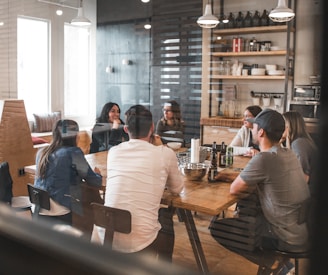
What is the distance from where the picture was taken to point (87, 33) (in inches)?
99.0

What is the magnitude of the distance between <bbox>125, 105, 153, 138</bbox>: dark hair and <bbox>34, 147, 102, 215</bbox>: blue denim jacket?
1.07 feet

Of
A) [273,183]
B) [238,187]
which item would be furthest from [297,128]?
[238,187]

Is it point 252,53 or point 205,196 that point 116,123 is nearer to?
point 205,196

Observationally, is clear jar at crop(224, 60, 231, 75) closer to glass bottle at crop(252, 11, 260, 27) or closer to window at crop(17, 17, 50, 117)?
glass bottle at crop(252, 11, 260, 27)

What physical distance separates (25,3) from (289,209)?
219 centimetres

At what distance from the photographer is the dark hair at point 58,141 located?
199cm

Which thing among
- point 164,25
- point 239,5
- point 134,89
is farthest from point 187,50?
point 239,5

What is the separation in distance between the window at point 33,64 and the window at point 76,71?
20 centimetres

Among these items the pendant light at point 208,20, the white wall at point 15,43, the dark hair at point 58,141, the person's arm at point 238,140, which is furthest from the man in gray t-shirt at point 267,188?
the pendant light at point 208,20

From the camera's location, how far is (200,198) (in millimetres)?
1689

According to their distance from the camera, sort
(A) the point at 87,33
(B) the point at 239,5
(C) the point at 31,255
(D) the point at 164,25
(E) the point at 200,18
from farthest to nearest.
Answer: (B) the point at 239,5 → (E) the point at 200,18 → (D) the point at 164,25 → (A) the point at 87,33 → (C) the point at 31,255

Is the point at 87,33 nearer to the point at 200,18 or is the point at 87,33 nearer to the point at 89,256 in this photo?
the point at 200,18

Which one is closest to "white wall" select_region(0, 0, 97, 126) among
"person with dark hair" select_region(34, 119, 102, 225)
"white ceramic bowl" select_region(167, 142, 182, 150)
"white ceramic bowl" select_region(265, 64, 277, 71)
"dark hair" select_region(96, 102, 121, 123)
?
"dark hair" select_region(96, 102, 121, 123)

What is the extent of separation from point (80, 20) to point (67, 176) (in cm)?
109
